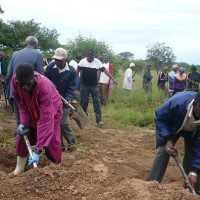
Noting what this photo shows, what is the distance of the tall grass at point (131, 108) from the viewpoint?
1019 cm

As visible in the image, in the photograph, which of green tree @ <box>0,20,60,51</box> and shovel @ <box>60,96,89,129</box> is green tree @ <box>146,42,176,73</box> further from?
shovel @ <box>60,96,89,129</box>

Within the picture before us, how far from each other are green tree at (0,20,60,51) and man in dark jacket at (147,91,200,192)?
20.0m

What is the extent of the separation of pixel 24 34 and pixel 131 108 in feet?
51.1

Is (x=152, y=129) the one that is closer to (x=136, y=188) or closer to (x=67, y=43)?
(x=136, y=188)

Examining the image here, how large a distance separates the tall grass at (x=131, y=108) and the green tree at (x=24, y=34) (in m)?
11.8

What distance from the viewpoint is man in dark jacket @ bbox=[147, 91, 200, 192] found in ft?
13.5

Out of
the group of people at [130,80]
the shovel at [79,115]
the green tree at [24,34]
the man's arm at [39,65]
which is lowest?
the shovel at [79,115]

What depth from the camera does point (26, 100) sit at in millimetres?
4316

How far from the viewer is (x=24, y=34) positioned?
25984 millimetres

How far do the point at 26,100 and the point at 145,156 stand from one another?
133 inches

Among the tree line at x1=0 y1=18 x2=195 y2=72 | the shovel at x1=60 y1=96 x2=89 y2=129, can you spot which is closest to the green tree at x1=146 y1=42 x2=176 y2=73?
the tree line at x1=0 y1=18 x2=195 y2=72

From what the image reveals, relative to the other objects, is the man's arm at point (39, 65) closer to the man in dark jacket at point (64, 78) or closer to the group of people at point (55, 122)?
the man in dark jacket at point (64, 78)

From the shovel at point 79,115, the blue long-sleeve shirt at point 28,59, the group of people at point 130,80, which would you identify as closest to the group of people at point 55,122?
the blue long-sleeve shirt at point 28,59

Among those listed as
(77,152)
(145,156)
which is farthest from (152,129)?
(77,152)
